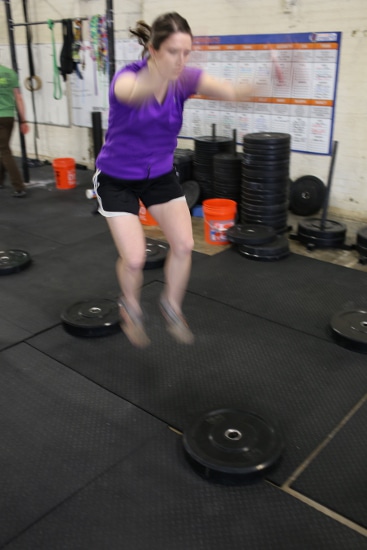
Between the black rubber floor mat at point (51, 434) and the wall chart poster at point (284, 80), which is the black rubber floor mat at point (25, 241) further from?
the wall chart poster at point (284, 80)

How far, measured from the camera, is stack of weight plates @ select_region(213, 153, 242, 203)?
387 cm

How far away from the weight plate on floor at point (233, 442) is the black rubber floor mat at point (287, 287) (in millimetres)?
834

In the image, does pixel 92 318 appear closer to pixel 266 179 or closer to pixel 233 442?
pixel 233 442

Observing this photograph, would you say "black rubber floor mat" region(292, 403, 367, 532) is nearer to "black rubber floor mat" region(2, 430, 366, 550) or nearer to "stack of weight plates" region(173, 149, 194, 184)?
"black rubber floor mat" region(2, 430, 366, 550)

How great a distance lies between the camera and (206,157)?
417cm

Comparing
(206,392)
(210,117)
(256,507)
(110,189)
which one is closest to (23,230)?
(210,117)

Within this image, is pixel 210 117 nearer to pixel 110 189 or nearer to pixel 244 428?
pixel 110 189

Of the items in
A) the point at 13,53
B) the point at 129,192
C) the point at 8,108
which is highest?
the point at 13,53

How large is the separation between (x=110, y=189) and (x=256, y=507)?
3.90 ft

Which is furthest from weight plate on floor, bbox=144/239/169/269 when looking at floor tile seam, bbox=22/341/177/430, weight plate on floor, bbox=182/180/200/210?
floor tile seam, bbox=22/341/177/430

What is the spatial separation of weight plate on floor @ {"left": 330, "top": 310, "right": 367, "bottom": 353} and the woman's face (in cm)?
136

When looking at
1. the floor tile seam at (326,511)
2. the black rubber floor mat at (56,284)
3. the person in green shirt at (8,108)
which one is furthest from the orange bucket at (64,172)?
the floor tile seam at (326,511)

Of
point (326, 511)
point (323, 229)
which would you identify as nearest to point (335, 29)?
point (323, 229)

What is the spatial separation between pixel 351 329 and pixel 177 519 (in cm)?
127
